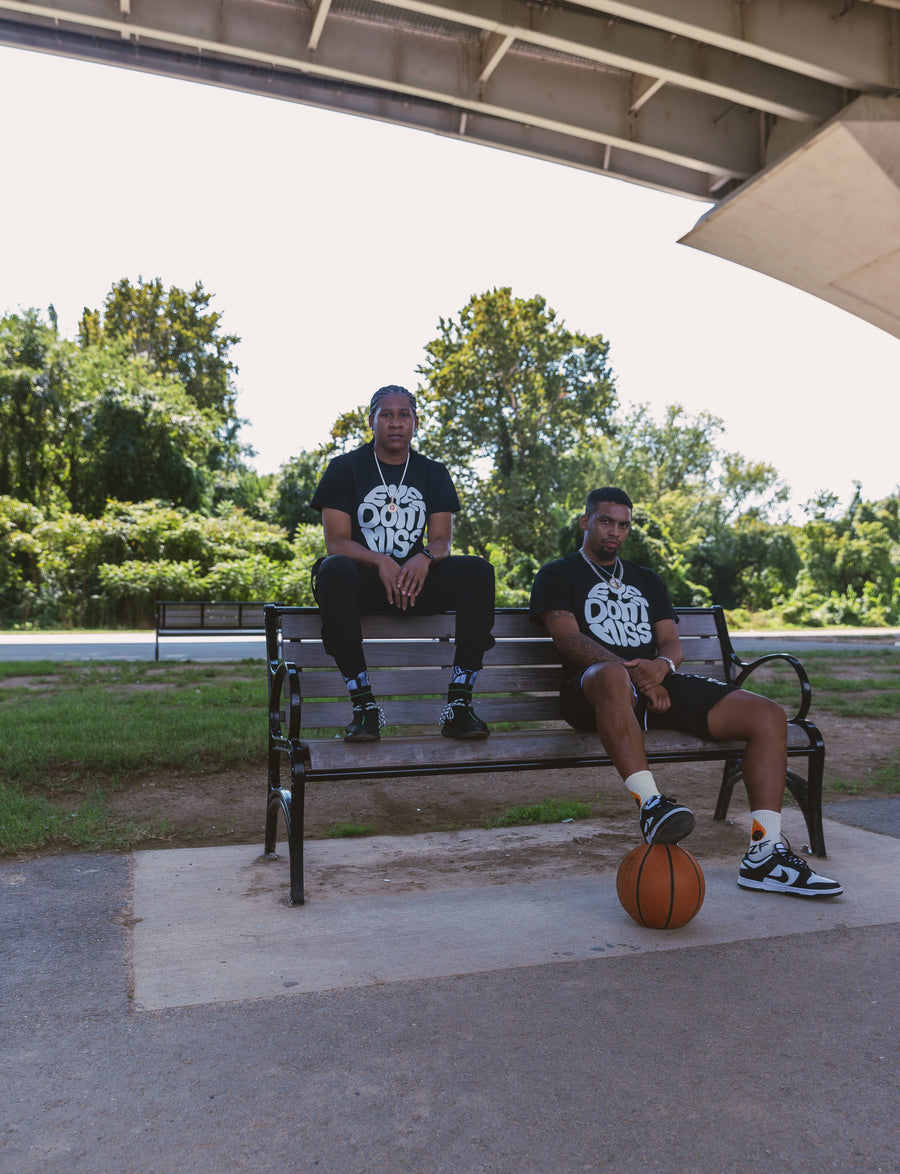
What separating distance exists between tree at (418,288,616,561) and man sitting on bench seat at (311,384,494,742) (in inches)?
1223

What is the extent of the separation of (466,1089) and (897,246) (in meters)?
11.2

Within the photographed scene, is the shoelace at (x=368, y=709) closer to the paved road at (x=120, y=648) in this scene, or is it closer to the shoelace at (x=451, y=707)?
the shoelace at (x=451, y=707)

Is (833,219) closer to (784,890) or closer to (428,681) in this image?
(428,681)

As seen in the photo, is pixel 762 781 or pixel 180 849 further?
pixel 180 849

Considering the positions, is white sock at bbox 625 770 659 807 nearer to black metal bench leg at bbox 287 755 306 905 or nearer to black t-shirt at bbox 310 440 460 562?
black metal bench leg at bbox 287 755 306 905

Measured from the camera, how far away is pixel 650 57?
952 centimetres

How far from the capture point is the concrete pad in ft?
9.52

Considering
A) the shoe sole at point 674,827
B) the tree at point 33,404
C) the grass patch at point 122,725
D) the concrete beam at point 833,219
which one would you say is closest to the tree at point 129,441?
the tree at point 33,404

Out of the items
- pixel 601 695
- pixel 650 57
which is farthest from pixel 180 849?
pixel 650 57

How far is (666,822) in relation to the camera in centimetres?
332

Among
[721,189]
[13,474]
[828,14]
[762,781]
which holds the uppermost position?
[828,14]

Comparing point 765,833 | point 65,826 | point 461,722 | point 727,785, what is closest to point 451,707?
point 461,722

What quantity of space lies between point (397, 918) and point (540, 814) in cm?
171

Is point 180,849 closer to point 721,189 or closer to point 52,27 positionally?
point 52,27
